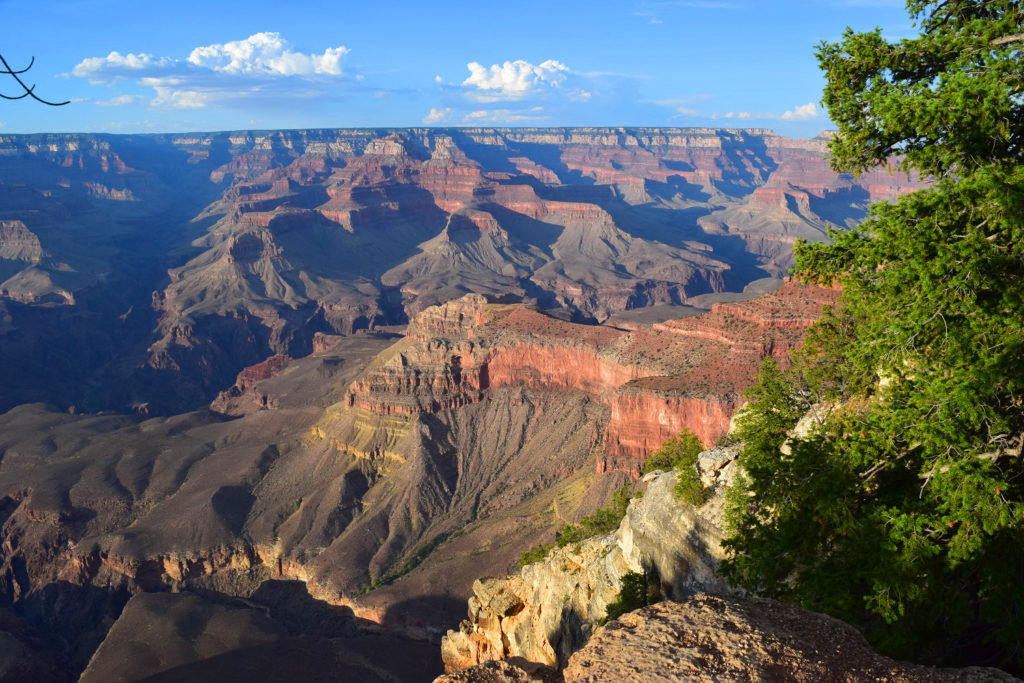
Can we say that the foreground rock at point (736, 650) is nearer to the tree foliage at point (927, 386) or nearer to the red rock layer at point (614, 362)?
the tree foliage at point (927, 386)

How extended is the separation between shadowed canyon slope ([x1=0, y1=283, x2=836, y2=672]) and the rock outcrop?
1162 inches

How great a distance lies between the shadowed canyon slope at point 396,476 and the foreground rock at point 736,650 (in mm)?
47526

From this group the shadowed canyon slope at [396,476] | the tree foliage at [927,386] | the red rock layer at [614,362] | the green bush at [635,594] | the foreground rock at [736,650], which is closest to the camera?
the foreground rock at [736,650]

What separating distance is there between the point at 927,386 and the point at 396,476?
72.1m

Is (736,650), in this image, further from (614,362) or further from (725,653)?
(614,362)

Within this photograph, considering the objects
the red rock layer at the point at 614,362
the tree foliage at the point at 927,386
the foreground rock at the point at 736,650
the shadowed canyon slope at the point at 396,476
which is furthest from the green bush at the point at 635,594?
the shadowed canyon slope at the point at 396,476

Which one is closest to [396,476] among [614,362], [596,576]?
[614,362]

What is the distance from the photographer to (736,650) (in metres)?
13.9

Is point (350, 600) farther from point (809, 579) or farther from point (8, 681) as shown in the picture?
point (809, 579)

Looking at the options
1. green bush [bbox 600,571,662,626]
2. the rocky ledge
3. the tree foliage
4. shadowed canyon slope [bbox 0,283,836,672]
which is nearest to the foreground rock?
the rocky ledge

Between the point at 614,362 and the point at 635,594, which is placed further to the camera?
the point at 614,362

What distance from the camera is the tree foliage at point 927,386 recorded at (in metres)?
15.7

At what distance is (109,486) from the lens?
88.9 m

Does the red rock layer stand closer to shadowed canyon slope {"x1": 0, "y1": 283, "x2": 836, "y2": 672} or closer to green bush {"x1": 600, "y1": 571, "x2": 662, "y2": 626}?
shadowed canyon slope {"x1": 0, "y1": 283, "x2": 836, "y2": 672}
